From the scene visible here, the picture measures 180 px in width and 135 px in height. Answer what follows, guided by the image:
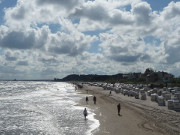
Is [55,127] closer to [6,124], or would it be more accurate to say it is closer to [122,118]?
[6,124]

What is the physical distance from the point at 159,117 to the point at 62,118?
1142 centimetres

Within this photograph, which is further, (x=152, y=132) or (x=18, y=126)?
(x=18, y=126)

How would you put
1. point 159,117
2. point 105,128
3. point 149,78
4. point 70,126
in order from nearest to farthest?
point 105,128
point 70,126
point 159,117
point 149,78

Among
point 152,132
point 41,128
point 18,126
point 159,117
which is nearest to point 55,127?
point 41,128

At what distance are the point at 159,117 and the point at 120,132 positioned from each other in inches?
275

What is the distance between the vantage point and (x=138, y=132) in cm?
1964

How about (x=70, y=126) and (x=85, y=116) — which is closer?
(x=70, y=126)

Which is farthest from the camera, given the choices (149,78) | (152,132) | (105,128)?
(149,78)

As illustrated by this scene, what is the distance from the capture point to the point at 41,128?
23.2 m

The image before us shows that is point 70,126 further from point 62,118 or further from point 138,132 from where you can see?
point 138,132

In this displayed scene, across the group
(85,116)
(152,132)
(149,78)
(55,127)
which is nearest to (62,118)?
A: (85,116)

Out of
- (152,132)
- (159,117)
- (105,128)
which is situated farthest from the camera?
(159,117)

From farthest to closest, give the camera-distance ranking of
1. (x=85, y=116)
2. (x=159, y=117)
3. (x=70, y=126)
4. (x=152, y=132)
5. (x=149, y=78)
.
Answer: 1. (x=149, y=78)
2. (x=85, y=116)
3. (x=159, y=117)
4. (x=70, y=126)
5. (x=152, y=132)

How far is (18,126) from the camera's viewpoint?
953 inches
